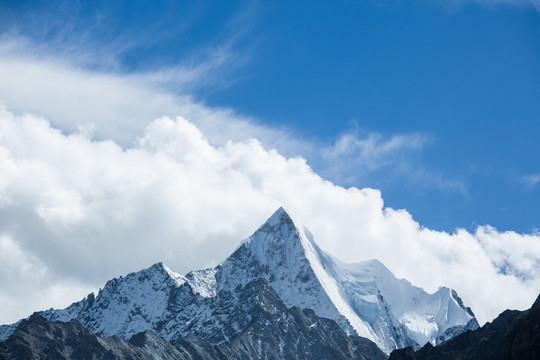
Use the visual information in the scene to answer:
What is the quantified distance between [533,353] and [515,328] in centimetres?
1199

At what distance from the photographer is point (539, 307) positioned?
19738cm

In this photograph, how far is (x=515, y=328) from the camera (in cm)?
19975

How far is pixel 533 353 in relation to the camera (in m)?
188

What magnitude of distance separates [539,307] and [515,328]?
6414 millimetres

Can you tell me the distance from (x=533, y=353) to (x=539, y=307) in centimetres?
1228
